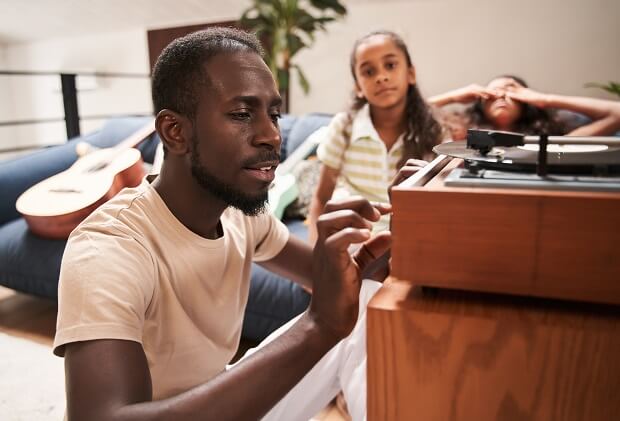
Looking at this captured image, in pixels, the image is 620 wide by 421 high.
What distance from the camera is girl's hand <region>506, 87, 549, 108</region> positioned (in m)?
1.75

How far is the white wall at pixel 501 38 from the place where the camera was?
8.49ft

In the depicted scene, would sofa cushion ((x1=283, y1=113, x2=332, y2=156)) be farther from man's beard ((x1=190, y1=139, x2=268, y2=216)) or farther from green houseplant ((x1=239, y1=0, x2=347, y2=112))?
man's beard ((x1=190, y1=139, x2=268, y2=216))

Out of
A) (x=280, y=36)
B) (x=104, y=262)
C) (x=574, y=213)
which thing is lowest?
(x=104, y=262)

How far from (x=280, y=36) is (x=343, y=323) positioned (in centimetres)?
286

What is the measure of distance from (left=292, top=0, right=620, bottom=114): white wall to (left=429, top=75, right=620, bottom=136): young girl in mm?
731

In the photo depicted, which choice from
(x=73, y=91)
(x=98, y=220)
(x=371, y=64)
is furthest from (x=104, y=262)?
(x=73, y=91)

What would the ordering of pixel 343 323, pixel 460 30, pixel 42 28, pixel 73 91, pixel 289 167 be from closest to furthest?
pixel 343 323, pixel 289 167, pixel 460 30, pixel 73 91, pixel 42 28

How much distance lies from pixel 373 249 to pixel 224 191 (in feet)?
0.81

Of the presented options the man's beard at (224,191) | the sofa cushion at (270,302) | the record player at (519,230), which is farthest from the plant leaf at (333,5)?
the record player at (519,230)

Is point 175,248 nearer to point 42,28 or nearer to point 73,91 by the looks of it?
point 73,91

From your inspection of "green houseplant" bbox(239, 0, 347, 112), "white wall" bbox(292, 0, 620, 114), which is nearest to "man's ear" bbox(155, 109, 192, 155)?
"white wall" bbox(292, 0, 620, 114)

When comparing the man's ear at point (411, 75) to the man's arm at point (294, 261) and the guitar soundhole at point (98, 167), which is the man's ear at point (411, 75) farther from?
the guitar soundhole at point (98, 167)

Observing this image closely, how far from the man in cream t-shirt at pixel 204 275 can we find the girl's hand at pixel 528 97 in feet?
4.24

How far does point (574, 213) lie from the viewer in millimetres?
352
